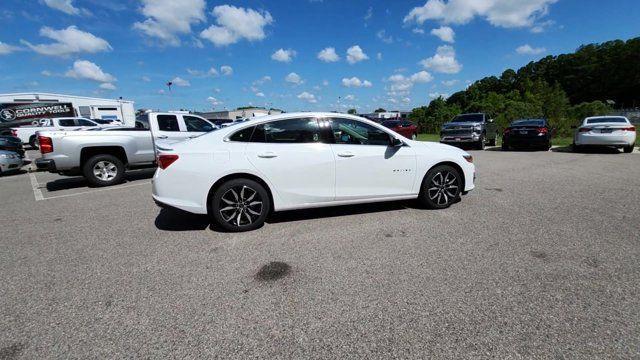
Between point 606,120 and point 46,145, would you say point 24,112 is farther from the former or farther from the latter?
point 606,120

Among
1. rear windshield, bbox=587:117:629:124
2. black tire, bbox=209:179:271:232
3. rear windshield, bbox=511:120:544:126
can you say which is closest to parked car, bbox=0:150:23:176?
black tire, bbox=209:179:271:232

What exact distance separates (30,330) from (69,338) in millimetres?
367

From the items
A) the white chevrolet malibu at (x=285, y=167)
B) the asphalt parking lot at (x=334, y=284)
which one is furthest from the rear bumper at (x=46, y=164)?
the white chevrolet malibu at (x=285, y=167)

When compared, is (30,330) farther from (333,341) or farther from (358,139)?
A: (358,139)

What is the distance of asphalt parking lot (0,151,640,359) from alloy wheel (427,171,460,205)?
244mm

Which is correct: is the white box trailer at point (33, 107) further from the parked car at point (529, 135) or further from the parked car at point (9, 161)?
the parked car at point (529, 135)

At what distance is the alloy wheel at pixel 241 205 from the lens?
4.11 metres

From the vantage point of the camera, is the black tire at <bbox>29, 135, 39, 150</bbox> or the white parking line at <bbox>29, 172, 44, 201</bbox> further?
the black tire at <bbox>29, 135, 39, 150</bbox>

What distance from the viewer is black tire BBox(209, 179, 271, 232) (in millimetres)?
4074

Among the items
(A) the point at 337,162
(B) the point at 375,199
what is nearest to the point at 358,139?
(A) the point at 337,162

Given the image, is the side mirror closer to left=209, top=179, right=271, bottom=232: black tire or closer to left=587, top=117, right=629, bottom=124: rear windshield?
left=209, top=179, right=271, bottom=232: black tire

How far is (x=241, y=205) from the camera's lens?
13.7ft

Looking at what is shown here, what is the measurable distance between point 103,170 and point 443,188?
790 cm

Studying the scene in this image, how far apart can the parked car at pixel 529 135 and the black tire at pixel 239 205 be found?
13.2m
